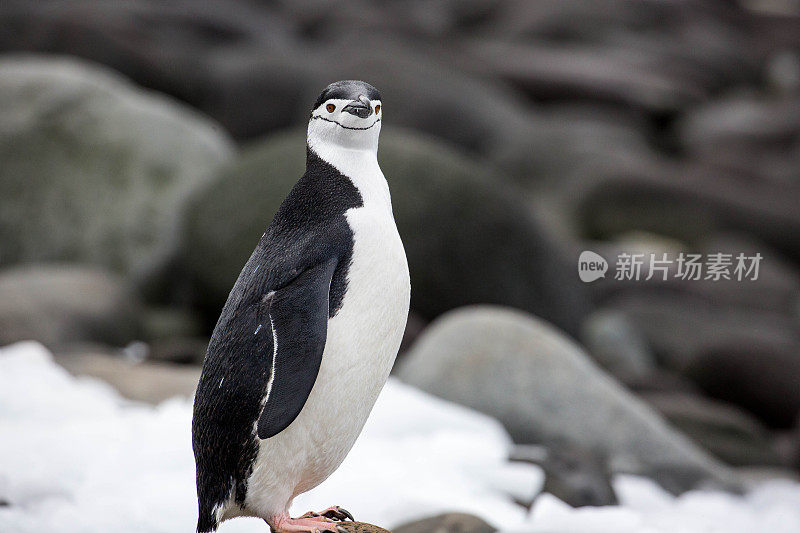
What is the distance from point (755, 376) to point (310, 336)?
15.6 feet

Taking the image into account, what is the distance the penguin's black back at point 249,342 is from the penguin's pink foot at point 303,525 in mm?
116

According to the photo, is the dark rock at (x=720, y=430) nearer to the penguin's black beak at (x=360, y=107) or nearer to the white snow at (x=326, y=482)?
the white snow at (x=326, y=482)

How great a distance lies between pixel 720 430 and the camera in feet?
18.2

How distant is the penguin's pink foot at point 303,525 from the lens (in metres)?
2.46

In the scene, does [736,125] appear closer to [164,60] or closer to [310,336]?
[164,60]

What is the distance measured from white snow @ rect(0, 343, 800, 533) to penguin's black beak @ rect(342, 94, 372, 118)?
1.49 m

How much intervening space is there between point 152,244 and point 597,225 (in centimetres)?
509

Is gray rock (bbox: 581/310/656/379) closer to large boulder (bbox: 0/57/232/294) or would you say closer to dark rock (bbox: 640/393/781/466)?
dark rock (bbox: 640/393/781/466)

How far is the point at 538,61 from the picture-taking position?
14383mm

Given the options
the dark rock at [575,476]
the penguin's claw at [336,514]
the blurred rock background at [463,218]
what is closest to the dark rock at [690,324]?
the blurred rock background at [463,218]

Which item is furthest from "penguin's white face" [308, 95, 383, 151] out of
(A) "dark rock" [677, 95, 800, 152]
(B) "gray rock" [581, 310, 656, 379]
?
(A) "dark rock" [677, 95, 800, 152]

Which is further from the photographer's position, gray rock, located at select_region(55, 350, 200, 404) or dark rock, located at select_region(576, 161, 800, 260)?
dark rock, located at select_region(576, 161, 800, 260)

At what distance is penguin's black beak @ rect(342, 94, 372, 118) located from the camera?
2.48 m

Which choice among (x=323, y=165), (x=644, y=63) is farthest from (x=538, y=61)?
(x=323, y=165)
